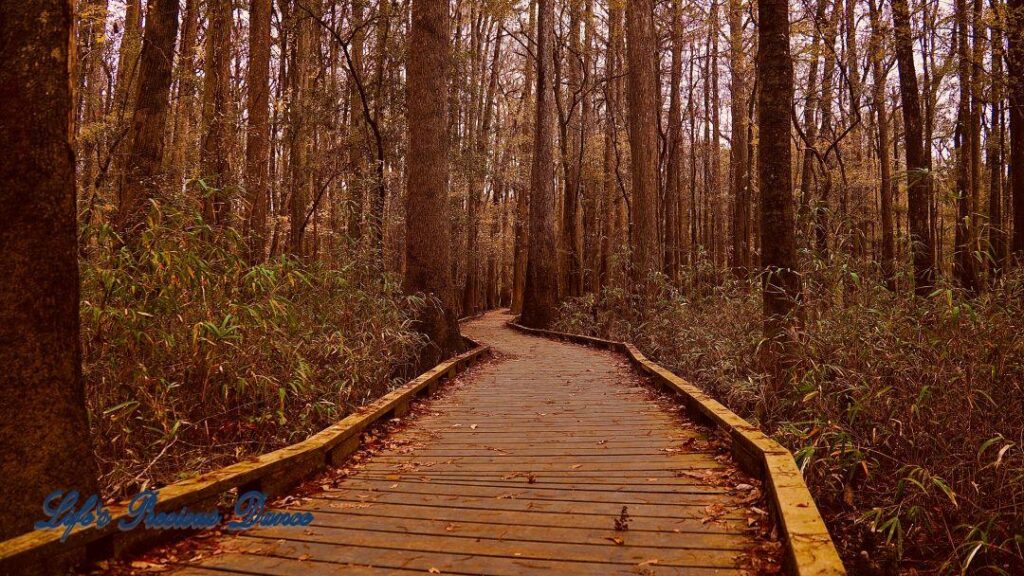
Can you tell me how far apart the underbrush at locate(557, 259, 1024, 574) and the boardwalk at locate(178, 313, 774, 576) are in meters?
0.77

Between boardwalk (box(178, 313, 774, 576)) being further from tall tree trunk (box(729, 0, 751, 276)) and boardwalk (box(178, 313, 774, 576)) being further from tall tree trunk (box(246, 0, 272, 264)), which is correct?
tall tree trunk (box(729, 0, 751, 276))

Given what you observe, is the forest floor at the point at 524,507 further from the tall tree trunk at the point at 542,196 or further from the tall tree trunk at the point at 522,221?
the tall tree trunk at the point at 522,221

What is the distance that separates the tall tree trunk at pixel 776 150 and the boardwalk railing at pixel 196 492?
384 cm

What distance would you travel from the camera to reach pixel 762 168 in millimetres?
5613

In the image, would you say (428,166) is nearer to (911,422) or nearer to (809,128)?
(911,422)

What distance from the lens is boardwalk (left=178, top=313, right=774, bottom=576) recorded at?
2.63m

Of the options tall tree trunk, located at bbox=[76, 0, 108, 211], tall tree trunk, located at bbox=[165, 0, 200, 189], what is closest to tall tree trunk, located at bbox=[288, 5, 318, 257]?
tall tree trunk, located at bbox=[165, 0, 200, 189]

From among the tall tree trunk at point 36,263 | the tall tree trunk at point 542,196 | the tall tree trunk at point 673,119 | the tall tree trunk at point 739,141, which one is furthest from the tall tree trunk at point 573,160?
the tall tree trunk at point 36,263

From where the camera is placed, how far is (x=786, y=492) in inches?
112

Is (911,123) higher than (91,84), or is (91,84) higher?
(91,84)

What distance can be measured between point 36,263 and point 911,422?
505 centimetres

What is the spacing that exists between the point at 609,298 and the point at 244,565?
1245 centimetres

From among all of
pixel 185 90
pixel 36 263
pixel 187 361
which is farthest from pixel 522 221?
pixel 36 263

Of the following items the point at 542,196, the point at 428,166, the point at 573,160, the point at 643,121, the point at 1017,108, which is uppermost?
the point at 573,160
